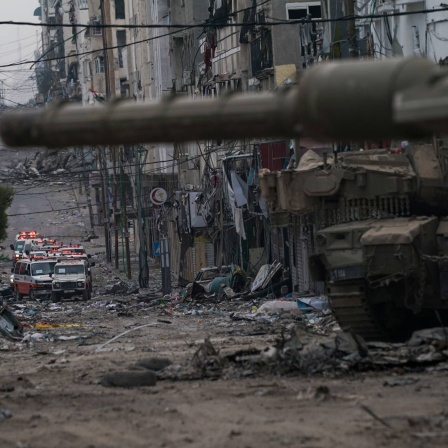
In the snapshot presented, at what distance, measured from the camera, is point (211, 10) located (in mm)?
52531

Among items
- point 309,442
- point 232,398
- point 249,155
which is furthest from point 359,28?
point 309,442

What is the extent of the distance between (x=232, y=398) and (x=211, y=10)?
133 ft

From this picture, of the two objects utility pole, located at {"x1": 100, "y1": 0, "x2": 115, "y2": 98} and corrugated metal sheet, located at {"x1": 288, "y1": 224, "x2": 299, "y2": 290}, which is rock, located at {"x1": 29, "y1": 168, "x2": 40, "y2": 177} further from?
corrugated metal sheet, located at {"x1": 288, "y1": 224, "x2": 299, "y2": 290}

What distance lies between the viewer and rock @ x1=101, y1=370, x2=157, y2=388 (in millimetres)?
14812

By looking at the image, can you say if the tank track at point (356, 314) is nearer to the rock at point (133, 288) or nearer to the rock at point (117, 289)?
the rock at point (133, 288)

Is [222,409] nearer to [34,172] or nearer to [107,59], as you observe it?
[107,59]

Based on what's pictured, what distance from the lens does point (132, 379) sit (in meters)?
14.9

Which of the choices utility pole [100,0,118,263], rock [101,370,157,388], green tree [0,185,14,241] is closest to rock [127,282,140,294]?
utility pole [100,0,118,263]

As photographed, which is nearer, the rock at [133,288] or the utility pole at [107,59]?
the rock at [133,288]

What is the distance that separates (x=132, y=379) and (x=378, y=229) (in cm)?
474

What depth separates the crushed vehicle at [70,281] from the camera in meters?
43.7

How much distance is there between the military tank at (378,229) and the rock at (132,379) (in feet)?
13.4

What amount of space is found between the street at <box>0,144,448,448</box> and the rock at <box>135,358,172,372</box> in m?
0.04

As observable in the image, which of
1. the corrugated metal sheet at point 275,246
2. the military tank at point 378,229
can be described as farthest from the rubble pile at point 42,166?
the military tank at point 378,229
